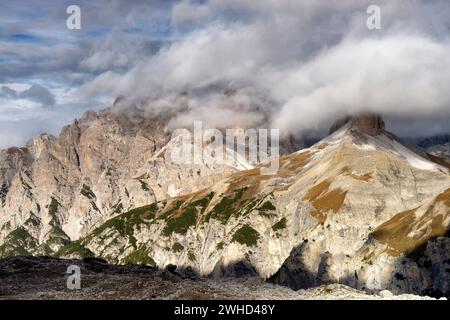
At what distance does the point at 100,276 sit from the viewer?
6550cm
